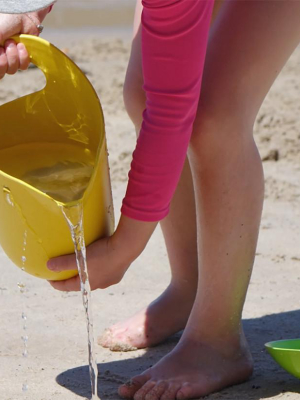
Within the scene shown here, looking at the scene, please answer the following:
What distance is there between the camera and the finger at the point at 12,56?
1.55 m

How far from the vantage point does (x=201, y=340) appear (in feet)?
5.61

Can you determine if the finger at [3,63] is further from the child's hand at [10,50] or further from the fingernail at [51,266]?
the fingernail at [51,266]

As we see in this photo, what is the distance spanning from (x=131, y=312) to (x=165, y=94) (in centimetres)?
90

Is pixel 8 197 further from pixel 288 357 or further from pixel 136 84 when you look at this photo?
pixel 288 357

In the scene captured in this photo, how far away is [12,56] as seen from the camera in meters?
1.56

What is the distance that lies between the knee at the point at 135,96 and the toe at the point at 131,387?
23.4 inches

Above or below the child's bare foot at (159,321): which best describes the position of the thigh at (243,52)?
above

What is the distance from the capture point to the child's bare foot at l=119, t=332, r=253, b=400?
1.65 metres

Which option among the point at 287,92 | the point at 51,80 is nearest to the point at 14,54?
the point at 51,80

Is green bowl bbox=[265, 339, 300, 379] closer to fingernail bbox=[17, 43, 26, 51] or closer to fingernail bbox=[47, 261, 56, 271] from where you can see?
fingernail bbox=[47, 261, 56, 271]

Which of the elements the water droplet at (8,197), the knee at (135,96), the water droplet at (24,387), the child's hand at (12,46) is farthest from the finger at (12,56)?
the water droplet at (24,387)

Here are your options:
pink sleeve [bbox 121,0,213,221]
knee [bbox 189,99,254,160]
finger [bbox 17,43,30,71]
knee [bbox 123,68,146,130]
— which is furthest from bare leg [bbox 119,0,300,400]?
finger [bbox 17,43,30,71]

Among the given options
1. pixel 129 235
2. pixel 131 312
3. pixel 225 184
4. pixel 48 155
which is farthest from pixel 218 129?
pixel 131 312

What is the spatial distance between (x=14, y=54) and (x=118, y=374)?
0.76 m
